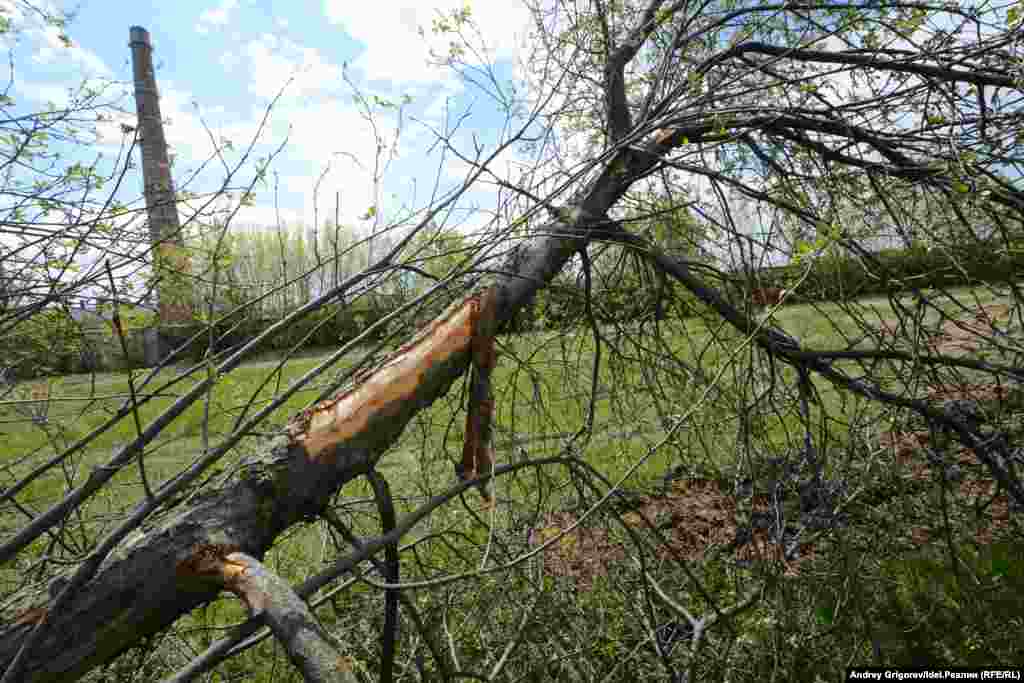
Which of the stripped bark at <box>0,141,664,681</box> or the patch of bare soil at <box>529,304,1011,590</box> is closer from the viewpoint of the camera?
the stripped bark at <box>0,141,664,681</box>

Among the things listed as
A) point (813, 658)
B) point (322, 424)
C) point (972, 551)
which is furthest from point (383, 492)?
point (972, 551)

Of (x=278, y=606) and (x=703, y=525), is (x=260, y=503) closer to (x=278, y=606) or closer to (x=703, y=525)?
(x=278, y=606)

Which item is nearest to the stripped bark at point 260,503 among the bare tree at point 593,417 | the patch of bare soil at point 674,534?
the bare tree at point 593,417

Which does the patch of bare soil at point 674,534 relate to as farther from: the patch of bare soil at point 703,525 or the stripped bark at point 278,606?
the stripped bark at point 278,606

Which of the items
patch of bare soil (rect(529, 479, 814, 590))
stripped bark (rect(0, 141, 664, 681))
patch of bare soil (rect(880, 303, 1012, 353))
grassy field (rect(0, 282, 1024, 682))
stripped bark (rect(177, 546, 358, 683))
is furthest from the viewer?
patch of bare soil (rect(529, 479, 814, 590))

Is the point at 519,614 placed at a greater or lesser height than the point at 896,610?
greater

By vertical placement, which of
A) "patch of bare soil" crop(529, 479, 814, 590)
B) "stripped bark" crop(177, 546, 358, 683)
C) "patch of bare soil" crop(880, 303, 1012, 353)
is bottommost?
"patch of bare soil" crop(529, 479, 814, 590)

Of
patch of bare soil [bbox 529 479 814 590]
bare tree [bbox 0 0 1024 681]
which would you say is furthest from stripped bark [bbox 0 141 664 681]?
patch of bare soil [bbox 529 479 814 590]

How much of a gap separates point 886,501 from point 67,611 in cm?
422

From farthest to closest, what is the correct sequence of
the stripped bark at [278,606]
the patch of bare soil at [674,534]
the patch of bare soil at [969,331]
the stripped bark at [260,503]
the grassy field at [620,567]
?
the patch of bare soil at [674,534]
the grassy field at [620,567]
the patch of bare soil at [969,331]
the stripped bark at [260,503]
the stripped bark at [278,606]

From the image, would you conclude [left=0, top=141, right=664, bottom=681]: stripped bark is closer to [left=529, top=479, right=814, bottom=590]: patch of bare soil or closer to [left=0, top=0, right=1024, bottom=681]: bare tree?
[left=0, top=0, right=1024, bottom=681]: bare tree

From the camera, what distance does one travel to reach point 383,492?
6.20 feet

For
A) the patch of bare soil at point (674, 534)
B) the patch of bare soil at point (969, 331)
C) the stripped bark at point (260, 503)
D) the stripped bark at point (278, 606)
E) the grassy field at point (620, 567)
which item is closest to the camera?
the stripped bark at point (278, 606)

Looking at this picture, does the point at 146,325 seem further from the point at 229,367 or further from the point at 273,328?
the point at 273,328
